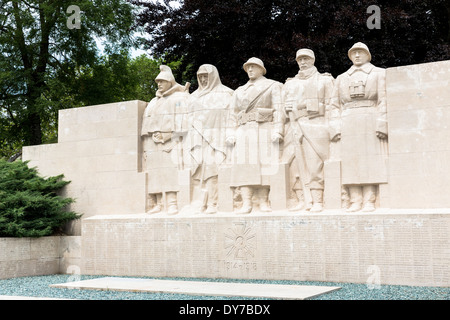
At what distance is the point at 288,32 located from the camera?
14703 mm

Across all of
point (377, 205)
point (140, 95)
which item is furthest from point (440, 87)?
point (140, 95)

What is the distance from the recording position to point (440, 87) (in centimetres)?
942

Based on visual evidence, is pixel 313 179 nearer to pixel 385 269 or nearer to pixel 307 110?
pixel 307 110

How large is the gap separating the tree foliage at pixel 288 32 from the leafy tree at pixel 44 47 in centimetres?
209

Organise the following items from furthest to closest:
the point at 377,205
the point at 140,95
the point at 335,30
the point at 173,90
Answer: the point at 140,95, the point at 335,30, the point at 173,90, the point at 377,205

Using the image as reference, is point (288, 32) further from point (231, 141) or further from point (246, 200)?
point (246, 200)

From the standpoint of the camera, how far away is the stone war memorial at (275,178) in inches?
365

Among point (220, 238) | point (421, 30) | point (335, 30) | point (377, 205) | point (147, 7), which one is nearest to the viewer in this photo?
point (377, 205)

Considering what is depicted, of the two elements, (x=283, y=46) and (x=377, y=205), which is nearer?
(x=377, y=205)

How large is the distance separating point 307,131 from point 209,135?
1.97 meters

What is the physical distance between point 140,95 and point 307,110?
17162 millimetres

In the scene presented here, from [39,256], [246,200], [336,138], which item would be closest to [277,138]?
[336,138]

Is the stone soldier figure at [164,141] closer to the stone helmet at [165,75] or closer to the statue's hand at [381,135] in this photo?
the stone helmet at [165,75]

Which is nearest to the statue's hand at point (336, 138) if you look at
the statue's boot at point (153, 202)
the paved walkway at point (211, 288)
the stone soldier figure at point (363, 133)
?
the stone soldier figure at point (363, 133)
